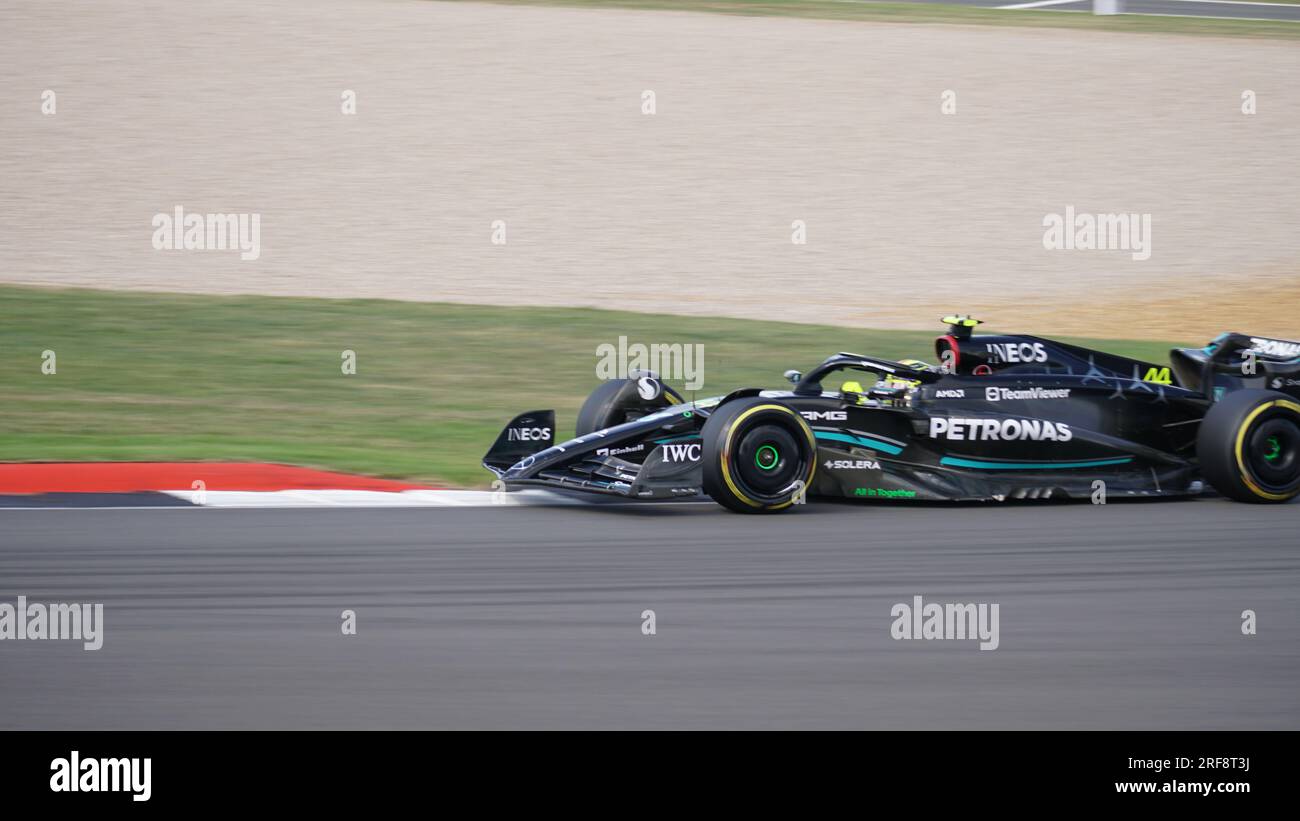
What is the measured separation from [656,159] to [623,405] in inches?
558

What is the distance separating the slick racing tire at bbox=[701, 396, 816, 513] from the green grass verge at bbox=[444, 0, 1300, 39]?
22.2 metres

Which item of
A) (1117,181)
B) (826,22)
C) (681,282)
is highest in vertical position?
(826,22)

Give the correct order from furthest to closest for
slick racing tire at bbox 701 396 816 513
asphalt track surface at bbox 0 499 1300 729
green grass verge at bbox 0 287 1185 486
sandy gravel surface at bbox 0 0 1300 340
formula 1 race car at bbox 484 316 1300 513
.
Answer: sandy gravel surface at bbox 0 0 1300 340, green grass verge at bbox 0 287 1185 486, formula 1 race car at bbox 484 316 1300 513, slick racing tire at bbox 701 396 816 513, asphalt track surface at bbox 0 499 1300 729

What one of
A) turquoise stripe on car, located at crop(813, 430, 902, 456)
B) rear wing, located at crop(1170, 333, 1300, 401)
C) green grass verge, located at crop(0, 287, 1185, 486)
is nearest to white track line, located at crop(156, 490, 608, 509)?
green grass verge, located at crop(0, 287, 1185, 486)

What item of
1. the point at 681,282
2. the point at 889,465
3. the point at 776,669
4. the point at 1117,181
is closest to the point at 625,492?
the point at 889,465

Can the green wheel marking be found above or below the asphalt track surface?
above

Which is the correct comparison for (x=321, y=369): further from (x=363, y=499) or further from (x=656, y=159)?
(x=656, y=159)

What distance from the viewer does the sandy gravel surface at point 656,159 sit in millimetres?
18844

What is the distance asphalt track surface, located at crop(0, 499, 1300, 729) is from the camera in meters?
5.15

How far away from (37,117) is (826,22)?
45.8ft

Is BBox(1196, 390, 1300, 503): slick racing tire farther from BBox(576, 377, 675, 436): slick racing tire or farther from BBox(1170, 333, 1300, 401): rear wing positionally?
BBox(576, 377, 675, 436): slick racing tire

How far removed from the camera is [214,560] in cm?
734
